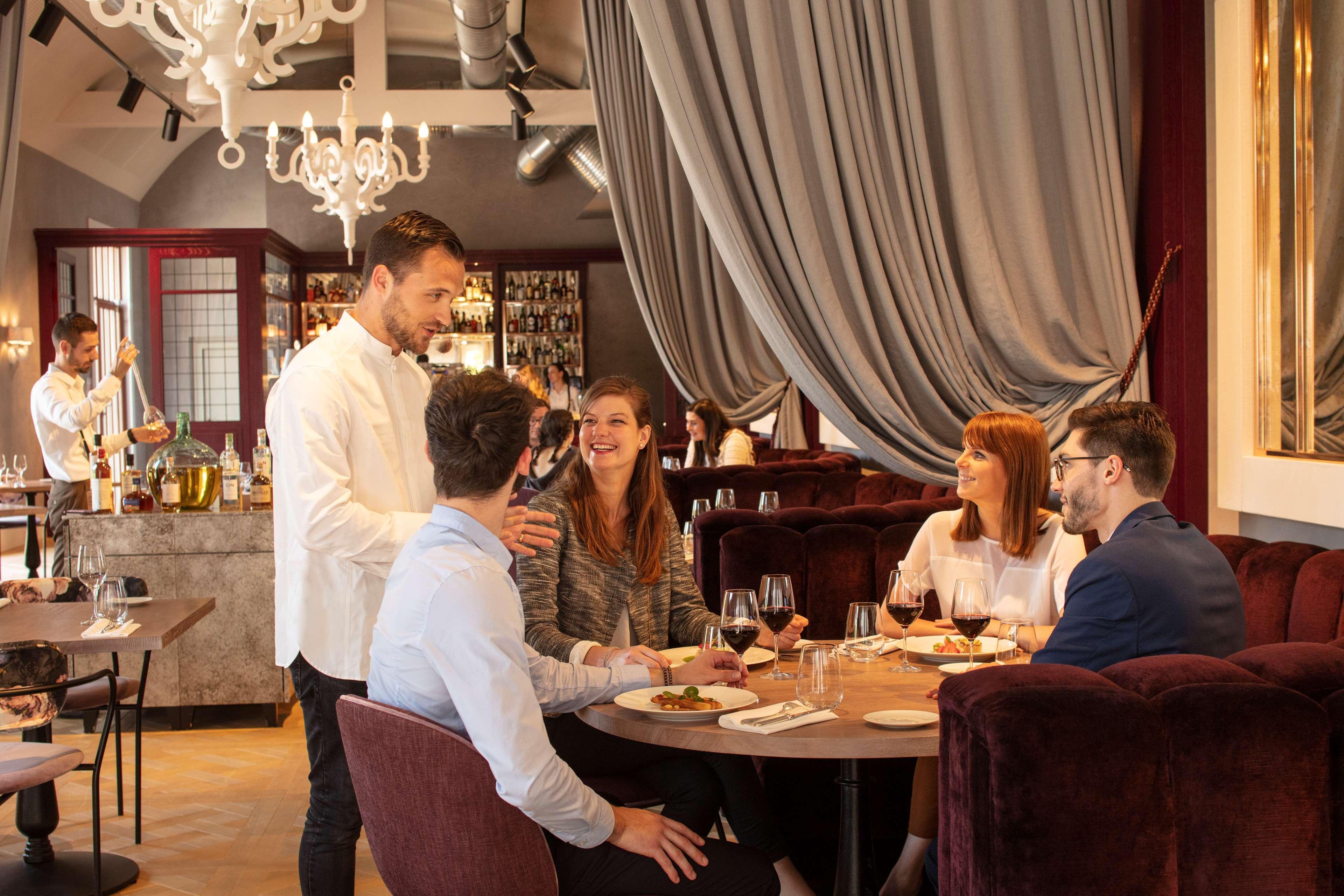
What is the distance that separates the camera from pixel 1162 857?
A: 4.21 feet

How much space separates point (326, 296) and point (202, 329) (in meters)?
1.85

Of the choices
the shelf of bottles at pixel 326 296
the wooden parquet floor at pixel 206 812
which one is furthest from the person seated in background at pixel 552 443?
the shelf of bottles at pixel 326 296

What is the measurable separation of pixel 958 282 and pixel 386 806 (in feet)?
7.76

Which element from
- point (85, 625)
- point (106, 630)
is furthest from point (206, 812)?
point (106, 630)

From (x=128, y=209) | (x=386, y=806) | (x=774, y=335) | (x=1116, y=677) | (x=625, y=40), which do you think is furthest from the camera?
(x=128, y=209)

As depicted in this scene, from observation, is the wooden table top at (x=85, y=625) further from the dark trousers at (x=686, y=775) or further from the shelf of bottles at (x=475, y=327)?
the shelf of bottles at (x=475, y=327)

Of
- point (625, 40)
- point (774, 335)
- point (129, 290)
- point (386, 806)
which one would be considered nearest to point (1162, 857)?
point (386, 806)

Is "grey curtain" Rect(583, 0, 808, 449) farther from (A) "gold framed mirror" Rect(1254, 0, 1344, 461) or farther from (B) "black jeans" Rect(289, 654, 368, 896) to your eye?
(B) "black jeans" Rect(289, 654, 368, 896)

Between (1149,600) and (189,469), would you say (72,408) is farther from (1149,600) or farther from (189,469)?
(1149,600)

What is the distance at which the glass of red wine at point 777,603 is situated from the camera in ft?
7.37

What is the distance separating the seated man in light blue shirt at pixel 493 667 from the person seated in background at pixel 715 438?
16.5 ft

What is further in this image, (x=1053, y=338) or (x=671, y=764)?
(x=1053, y=338)

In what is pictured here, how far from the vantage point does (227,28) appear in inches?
152

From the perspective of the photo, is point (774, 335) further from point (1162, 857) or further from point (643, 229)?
point (643, 229)
